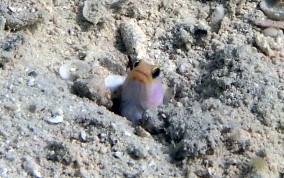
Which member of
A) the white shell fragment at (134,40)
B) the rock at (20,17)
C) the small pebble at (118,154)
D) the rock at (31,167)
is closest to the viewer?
the rock at (31,167)

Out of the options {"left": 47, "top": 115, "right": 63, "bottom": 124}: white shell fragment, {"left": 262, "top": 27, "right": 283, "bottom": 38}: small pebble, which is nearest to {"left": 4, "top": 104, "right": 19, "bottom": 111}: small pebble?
{"left": 47, "top": 115, "right": 63, "bottom": 124}: white shell fragment

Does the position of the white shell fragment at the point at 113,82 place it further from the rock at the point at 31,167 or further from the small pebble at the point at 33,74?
the rock at the point at 31,167

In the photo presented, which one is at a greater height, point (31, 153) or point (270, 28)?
point (270, 28)

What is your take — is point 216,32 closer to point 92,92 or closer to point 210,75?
point 210,75

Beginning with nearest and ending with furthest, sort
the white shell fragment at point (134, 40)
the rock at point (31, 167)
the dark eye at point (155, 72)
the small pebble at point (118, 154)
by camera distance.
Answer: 1. the rock at point (31, 167)
2. the small pebble at point (118, 154)
3. the dark eye at point (155, 72)
4. the white shell fragment at point (134, 40)

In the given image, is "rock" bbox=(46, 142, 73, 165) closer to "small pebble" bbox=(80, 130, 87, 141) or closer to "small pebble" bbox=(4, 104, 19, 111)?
"small pebble" bbox=(80, 130, 87, 141)

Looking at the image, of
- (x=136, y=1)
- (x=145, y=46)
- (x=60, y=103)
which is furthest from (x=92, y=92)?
(x=136, y=1)

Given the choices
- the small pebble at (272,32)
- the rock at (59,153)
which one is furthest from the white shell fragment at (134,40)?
the rock at (59,153)
